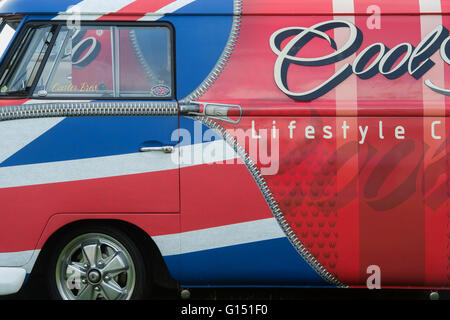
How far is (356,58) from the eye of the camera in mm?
4441

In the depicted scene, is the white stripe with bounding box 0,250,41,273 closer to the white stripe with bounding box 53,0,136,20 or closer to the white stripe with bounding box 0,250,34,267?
the white stripe with bounding box 0,250,34,267

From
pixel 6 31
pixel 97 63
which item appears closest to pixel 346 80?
pixel 97 63

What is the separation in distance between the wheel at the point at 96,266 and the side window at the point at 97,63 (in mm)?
1042

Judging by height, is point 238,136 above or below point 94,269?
above

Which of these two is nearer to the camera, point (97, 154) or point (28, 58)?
point (97, 154)

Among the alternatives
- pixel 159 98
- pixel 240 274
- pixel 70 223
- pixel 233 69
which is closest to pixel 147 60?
pixel 159 98

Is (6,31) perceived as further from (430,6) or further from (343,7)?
(430,6)

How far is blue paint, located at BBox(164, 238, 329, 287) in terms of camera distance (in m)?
4.45

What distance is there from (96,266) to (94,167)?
75 cm

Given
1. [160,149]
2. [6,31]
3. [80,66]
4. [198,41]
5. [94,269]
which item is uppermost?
[6,31]

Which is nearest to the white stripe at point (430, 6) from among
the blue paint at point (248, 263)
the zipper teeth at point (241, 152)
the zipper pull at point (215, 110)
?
the zipper teeth at point (241, 152)

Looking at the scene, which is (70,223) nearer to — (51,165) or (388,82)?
(51,165)

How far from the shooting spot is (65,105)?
4.39 meters

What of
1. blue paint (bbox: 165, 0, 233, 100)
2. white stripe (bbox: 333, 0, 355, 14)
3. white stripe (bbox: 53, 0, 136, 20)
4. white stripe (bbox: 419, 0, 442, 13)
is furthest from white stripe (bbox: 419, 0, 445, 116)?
white stripe (bbox: 53, 0, 136, 20)
